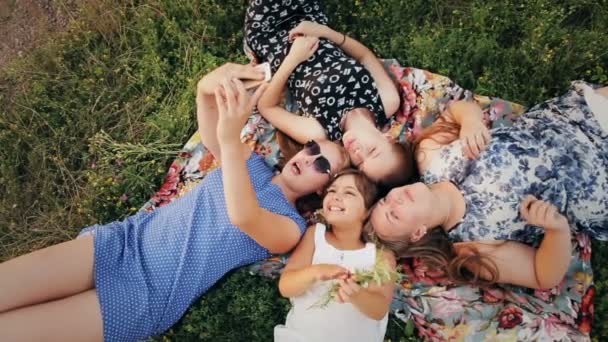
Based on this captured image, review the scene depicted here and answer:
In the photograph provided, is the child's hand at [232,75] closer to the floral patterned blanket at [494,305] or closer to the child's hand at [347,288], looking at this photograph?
the floral patterned blanket at [494,305]

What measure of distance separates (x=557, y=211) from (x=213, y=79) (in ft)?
6.95

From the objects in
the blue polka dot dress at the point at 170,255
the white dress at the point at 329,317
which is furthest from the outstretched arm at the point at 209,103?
the white dress at the point at 329,317

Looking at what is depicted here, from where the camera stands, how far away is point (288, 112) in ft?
12.8

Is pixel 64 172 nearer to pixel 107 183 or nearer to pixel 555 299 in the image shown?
pixel 107 183

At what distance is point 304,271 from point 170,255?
0.82m

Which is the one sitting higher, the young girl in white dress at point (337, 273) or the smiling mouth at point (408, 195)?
the smiling mouth at point (408, 195)

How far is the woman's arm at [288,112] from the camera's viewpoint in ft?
12.3

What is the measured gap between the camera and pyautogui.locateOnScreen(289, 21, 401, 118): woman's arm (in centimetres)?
389

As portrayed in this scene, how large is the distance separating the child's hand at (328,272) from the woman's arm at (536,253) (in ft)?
2.99

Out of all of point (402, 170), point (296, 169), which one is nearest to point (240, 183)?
point (296, 169)

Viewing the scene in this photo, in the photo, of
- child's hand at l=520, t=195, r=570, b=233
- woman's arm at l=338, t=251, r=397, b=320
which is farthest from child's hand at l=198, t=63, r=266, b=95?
child's hand at l=520, t=195, r=570, b=233

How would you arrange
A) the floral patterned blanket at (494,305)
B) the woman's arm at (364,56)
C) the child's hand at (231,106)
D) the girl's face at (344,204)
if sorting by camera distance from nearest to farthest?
the child's hand at (231,106) → the girl's face at (344,204) → the floral patterned blanket at (494,305) → the woman's arm at (364,56)

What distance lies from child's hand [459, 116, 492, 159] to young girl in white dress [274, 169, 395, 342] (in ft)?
2.08

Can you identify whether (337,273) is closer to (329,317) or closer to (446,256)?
(329,317)
